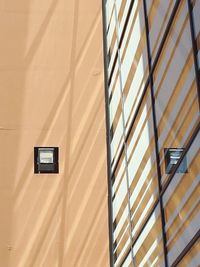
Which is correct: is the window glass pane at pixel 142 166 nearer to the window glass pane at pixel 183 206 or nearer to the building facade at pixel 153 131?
the building facade at pixel 153 131

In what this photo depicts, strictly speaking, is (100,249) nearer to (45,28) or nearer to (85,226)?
(85,226)

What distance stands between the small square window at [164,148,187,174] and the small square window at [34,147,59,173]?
10.7ft

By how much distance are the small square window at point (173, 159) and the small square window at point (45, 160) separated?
10.7ft

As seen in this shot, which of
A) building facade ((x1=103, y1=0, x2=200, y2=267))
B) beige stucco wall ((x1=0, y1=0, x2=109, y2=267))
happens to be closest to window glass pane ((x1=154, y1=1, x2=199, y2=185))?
building facade ((x1=103, y1=0, x2=200, y2=267))

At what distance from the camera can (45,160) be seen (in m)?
10.5

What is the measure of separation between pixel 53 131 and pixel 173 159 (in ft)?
12.8

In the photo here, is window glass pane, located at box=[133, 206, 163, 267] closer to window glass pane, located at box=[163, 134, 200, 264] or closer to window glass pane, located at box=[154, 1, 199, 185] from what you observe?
window glass pane, located at box=[163, 134, 200, 264]

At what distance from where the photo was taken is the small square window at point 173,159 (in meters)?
6.81

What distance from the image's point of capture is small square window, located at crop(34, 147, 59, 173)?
10.5 m

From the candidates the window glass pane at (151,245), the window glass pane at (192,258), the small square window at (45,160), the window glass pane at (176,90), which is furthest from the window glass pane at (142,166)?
the small square window at (45,160)

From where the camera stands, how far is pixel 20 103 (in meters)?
10.8

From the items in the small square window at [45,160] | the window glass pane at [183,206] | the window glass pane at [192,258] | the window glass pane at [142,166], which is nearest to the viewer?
the window glass pane at [192,258]

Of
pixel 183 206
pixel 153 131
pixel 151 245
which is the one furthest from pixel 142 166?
pixel 183 206

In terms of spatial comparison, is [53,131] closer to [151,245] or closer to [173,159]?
[151,245]
